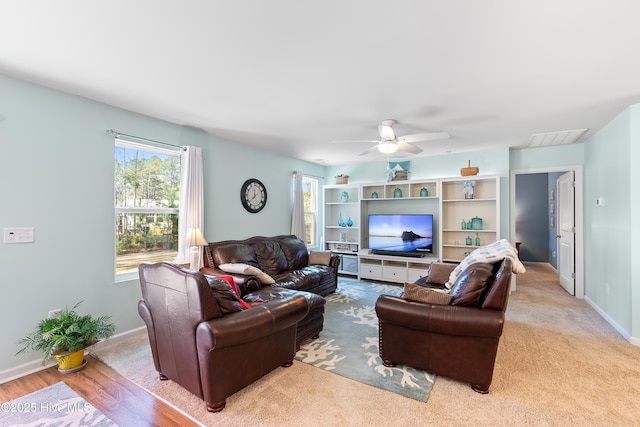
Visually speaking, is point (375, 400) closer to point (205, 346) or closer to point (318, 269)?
point (205, 346)

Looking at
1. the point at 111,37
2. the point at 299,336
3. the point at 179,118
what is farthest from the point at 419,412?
the point at 179,118

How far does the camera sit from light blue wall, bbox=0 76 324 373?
2.49 metres

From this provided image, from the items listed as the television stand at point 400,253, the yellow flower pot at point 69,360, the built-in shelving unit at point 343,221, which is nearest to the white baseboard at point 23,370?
the yellow flower pot at point 69,360

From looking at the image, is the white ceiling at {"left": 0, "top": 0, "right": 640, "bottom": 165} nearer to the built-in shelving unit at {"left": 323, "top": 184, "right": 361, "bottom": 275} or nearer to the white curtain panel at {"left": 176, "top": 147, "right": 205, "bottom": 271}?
the white curtain panel at {"left": 176, "top": 147, "right": 205, "bottom": 271}

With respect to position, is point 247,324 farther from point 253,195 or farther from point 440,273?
point 253,195

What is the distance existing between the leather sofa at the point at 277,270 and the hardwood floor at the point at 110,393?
1.15 m

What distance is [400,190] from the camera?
589cm

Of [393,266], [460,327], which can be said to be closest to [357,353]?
[460,327]

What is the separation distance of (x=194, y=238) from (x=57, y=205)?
1313 mm

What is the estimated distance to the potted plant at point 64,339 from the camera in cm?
247

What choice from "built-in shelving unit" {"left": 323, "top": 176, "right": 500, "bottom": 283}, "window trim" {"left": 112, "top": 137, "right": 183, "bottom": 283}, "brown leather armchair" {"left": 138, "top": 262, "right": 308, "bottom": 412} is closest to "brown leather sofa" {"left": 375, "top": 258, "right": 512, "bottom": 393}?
"brown leather armchair" {"left": 138, "top": 262, "right": 308, "bottom": 412}

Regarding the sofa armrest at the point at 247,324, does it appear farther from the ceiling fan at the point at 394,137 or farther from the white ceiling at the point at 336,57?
the ceiling fan at the point at 394,137

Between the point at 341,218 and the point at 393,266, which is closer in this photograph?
the point at 393,266

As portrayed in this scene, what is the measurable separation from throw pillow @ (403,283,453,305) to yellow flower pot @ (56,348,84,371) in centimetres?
285
